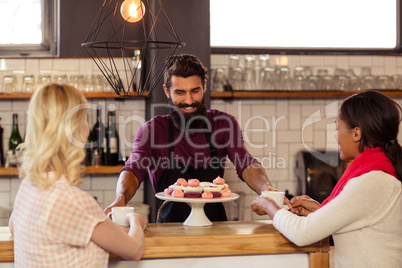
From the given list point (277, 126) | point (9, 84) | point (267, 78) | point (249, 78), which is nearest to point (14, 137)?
point (9, 84)

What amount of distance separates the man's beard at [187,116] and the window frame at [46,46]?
1844 mm

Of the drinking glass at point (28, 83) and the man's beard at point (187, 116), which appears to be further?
the drinking glass at point (28, 83)

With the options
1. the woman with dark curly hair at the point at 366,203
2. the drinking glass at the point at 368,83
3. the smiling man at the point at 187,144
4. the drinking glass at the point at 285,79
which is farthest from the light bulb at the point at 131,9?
the drinking glass at the point at 368,83

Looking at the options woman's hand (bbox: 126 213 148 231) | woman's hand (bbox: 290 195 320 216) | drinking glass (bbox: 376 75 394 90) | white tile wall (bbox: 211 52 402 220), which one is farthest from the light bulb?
drinking glass (bbox: 376 75 394 90)

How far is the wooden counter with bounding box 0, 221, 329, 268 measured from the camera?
195 cm

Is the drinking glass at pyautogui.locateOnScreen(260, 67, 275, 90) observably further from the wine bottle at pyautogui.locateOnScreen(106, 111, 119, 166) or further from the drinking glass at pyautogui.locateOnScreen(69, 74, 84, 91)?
the drinking glass at pyautogui.locateOnScreen(69, 74, 84, 91)

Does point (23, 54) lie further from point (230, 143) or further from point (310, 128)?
point (310, 128)

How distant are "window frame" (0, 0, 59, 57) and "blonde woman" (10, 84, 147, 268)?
3.04m

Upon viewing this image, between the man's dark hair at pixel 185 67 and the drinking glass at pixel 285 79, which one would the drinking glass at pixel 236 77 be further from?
the man's dark hair at pixel 185 67

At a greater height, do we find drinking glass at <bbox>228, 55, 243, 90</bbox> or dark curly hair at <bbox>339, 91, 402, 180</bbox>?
drinking glass at <bbox>228, 55, 243, 90</bbox>

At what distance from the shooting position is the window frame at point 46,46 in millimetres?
4355

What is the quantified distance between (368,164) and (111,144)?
8.95 feet

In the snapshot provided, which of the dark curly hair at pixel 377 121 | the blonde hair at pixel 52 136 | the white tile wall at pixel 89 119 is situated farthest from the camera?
the white tile wall at pixel 89 119

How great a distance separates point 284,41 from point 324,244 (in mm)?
2996
